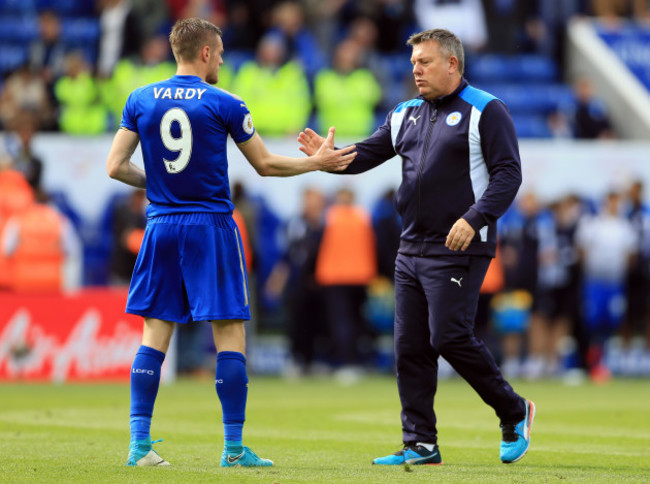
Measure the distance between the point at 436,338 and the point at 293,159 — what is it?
4.12ft

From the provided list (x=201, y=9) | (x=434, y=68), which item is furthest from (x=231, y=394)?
(x=201, y=9)

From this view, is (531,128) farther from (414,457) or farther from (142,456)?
(142,456)

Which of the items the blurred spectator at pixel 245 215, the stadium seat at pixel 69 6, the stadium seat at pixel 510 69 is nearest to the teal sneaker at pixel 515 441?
the blurred spectator at pixel 245 215

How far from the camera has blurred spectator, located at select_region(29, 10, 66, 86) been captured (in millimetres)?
19875

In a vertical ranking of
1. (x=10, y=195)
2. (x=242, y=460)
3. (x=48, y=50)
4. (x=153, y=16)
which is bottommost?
(x=242, y=460)

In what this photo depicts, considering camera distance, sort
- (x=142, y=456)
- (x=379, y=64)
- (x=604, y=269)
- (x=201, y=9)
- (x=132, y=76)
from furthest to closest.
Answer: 1. (x=379, y=64)
2. (x=201, y=9)
3. (x=132, y=76)
4. (x=604, y=269)
5. (x=142, y=456)

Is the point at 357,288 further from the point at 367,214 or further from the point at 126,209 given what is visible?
the point at 126,209

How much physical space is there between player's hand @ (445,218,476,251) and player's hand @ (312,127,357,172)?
0.84 metres

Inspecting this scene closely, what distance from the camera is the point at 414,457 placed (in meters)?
7.29

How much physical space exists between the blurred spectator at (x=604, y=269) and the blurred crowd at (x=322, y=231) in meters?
0.02

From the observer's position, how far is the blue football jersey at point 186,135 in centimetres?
687

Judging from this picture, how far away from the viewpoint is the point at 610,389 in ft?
49.2

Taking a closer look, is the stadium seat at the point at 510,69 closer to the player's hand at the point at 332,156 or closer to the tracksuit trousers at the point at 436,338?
the player's hand at the point at 332,156

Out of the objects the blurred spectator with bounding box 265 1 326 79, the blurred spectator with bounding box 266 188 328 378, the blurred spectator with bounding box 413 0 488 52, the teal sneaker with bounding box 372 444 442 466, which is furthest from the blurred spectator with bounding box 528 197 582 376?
the teal sneaker with bounding box 372 444 442 466
